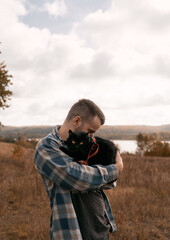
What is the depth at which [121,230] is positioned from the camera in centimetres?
375

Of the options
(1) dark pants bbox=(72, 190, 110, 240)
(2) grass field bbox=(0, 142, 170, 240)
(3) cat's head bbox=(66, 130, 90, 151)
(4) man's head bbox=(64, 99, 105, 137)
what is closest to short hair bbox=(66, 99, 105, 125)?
(4) man's head bbox=(64, 99, 105, 137)

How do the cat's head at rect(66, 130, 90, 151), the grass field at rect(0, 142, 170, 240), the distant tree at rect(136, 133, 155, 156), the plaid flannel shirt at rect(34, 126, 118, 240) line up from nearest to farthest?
the plaid flannel shirt at rect(34, 126, 118, 240)
the cat's head at rect(66, 130, 90, 151)
the grass field at rect(0, 142, 170, 240)
the distant tree at rect(136, 133, 155, 156)

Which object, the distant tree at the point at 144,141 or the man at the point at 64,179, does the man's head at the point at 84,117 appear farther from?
the distant tree at the point at 144,141

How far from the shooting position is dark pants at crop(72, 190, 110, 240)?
4.13 ft

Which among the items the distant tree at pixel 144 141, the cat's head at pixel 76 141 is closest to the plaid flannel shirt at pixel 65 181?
the cat's head at pixel 76 141

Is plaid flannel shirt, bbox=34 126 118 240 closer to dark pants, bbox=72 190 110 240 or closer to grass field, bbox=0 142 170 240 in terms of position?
dark pants, bbox=72 190 110 240

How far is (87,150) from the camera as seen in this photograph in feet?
4.98

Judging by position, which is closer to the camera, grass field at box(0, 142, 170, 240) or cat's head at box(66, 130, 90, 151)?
cat's head at box(66, 130, 90, 151)

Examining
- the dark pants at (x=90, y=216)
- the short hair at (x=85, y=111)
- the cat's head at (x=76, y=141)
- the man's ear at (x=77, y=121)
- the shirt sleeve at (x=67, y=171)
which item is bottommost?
the dark pants at (x=90, y=216)

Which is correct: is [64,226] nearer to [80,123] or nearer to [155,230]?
[80,123]

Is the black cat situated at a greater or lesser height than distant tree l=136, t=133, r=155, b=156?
greater

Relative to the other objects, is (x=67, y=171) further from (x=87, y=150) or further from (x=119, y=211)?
(x=119, y=211)

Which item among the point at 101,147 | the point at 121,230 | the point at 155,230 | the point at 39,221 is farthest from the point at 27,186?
the point at 101,147

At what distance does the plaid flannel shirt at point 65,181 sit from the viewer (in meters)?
1.18
